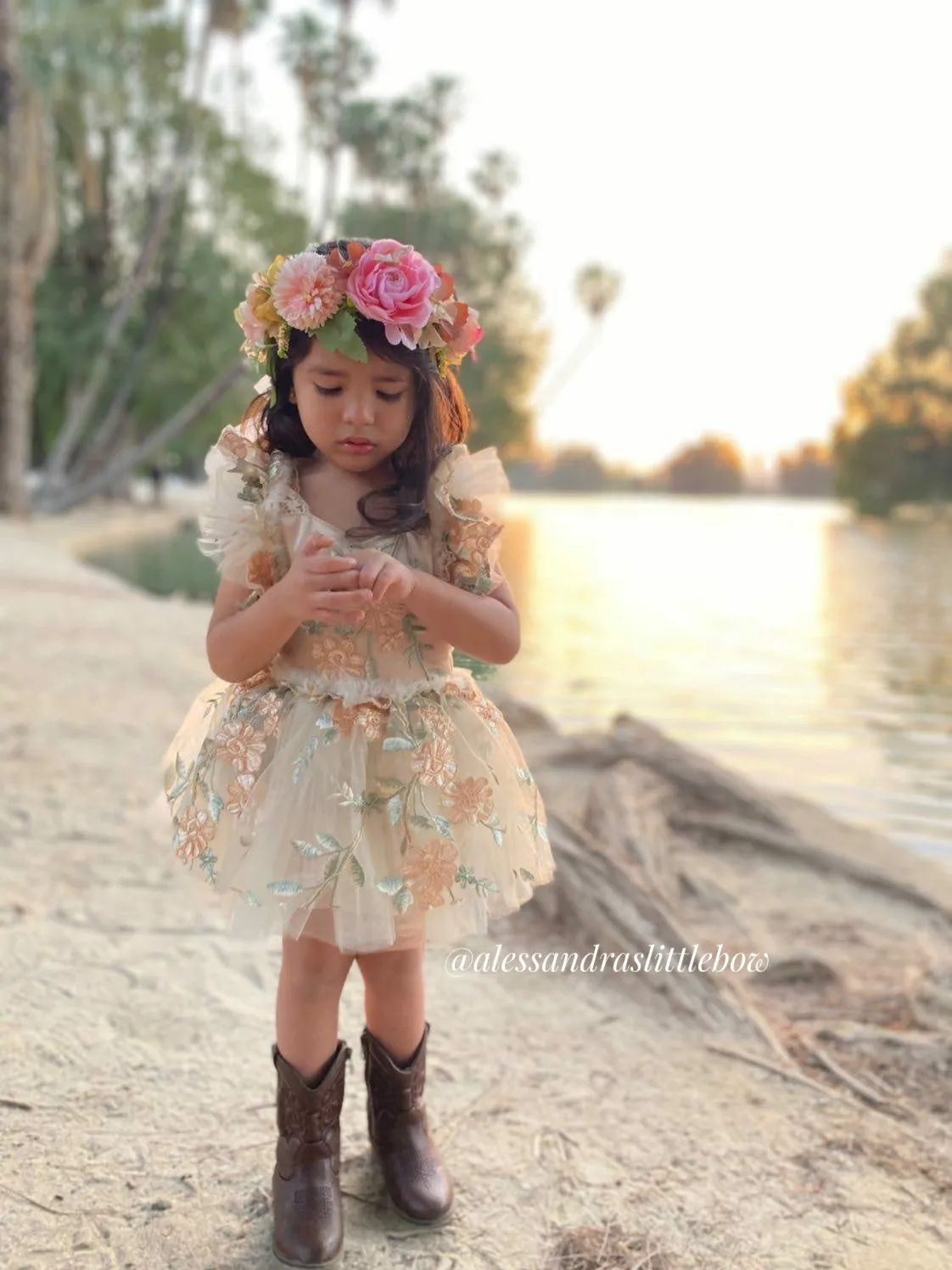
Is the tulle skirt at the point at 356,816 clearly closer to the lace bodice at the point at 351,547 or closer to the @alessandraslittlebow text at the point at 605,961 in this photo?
the lace bodice at the point at 351,547

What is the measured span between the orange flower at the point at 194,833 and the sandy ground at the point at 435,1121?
586 mm

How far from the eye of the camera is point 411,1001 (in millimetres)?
1998

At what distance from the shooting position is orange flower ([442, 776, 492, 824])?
5.92 ft

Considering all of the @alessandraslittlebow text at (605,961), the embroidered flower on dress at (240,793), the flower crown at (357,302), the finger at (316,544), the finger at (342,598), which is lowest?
the @alessandraslittlebow text at (605,961)

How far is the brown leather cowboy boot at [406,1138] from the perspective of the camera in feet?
6.39

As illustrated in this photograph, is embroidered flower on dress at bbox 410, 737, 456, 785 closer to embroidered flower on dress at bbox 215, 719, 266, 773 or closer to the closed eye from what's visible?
embroidered flower on dress at bbox 215, 719, 266, 773

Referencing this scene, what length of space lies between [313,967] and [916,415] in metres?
46.0

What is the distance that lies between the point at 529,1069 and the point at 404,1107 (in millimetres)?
572

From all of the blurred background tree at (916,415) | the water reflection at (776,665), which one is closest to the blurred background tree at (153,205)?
the water reflection at (776,665)

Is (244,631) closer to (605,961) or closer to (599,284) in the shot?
(605,961)

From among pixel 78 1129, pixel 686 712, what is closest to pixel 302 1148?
pixel 78 1129

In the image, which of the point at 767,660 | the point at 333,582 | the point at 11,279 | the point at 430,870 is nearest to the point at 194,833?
the point at 430,870

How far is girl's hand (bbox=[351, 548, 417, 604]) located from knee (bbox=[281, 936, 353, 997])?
1.84 ft

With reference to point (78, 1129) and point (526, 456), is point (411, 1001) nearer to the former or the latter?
point (78, 1129)
